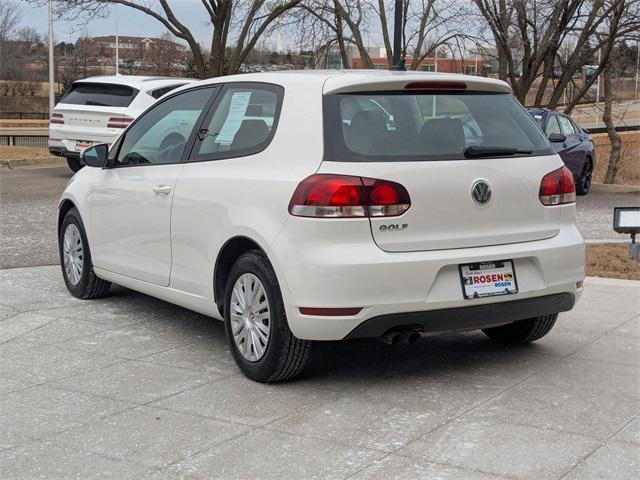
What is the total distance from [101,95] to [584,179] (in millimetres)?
9111

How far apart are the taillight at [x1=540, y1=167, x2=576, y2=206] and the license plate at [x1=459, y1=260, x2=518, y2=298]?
1.62ft

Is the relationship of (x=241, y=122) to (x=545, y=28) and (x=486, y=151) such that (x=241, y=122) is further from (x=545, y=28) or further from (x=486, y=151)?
(x=545, y=28)

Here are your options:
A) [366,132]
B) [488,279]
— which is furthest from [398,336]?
[366,132]

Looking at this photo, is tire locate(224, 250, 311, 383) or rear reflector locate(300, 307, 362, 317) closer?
rear reflector locate(300, 307, 362, 317)

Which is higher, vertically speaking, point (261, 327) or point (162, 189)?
point (162, 189)

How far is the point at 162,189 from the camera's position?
21.3 ft

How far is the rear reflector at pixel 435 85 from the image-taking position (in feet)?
18.4

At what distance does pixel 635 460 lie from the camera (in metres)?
4.42

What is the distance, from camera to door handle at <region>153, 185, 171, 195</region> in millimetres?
6434

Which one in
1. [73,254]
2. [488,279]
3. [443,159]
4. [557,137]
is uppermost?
[443,159]

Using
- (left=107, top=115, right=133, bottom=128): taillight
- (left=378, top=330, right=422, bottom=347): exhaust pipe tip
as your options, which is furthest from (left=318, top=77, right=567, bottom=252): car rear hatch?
(left=107, top=115, right=133, bottom=128): taillight

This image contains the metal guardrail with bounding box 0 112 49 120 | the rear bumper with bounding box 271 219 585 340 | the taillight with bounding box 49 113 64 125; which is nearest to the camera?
the rear bumper with bounding box 271 219 585 340

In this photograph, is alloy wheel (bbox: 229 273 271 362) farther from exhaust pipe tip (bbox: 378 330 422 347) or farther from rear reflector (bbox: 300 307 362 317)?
exhaust pipe tip (bbox: 378 330 422 347)

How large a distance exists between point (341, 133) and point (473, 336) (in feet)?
7.08
